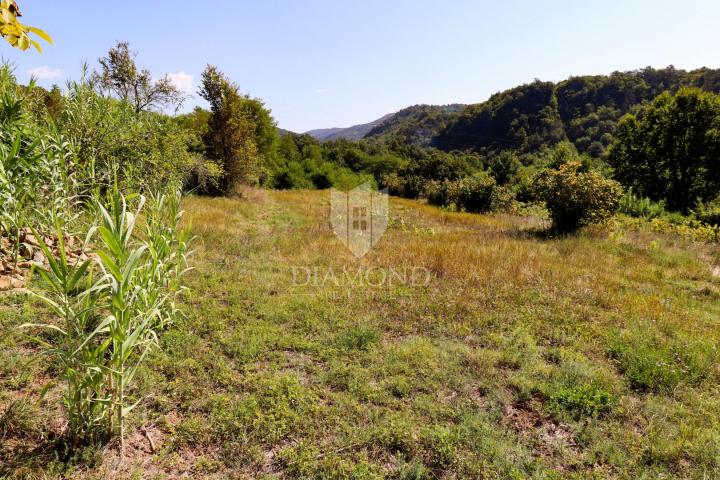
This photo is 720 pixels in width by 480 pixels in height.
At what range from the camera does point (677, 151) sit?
845 inches

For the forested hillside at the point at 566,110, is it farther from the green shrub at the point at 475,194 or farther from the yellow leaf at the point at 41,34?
the yellow leaf at the point at 41,34

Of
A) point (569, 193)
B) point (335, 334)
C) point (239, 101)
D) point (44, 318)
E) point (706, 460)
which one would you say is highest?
point (239, 101)

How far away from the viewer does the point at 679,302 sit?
5914 mm

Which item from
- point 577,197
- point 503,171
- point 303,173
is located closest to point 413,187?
point 303,173

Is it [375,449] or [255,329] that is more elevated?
[255,329]

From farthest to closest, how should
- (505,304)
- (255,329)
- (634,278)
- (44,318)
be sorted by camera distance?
(634,278) → (505,304) → (255,329) → (44,318)

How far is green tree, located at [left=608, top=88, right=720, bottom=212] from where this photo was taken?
2044 cm

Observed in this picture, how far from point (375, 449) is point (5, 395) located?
3123 mm

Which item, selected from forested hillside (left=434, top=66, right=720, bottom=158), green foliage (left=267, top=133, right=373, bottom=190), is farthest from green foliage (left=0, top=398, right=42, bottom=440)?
forested hillside (left=434, top=66, right=720, bottom=158)

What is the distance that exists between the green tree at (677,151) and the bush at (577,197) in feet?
50.8

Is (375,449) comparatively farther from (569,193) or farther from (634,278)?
(569,193)

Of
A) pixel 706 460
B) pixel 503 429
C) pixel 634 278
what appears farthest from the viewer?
pixel 634 278

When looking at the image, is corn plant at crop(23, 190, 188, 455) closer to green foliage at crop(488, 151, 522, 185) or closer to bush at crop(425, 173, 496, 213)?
bush at crop(425, 173, 496, 213)

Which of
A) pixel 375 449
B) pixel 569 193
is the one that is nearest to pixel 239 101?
pixel 569 193
